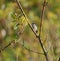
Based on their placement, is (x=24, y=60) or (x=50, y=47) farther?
(x=24, y=60)

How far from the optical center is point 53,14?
554 centimetres

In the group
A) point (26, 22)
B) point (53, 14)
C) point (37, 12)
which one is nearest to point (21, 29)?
point (26, 22)

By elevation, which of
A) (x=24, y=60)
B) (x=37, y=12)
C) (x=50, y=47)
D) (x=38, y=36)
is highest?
(x=38, y=36)

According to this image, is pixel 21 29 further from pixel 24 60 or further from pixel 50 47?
pixel 24 60

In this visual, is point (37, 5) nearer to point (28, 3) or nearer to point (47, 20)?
point (28, 3)

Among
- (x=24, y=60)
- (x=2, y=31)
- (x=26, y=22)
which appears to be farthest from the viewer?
(x=2, y=31)

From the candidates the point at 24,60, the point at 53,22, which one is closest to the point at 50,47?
the point at 24,60

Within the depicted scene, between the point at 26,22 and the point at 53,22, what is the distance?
3094 mm

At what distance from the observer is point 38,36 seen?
2.08 m

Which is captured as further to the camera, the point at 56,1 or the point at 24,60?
the point at 56,1

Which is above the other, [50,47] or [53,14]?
[50,47]

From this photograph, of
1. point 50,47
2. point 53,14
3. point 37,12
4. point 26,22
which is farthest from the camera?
point 37,12

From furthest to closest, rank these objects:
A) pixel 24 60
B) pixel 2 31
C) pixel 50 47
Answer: pixel 2 31, pixel 24 60, pixel 50 47

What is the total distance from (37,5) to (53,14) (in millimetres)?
639
